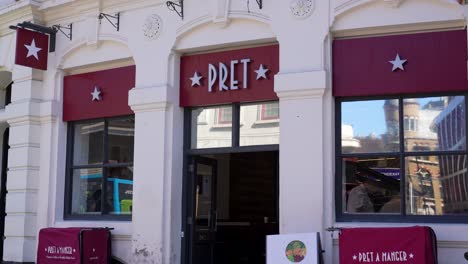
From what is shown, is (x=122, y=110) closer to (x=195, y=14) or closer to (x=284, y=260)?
(x=195, y=14)

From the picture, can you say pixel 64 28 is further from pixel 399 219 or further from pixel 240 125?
pixel 399 219

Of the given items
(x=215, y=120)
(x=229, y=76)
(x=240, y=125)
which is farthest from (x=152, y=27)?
(x=240, y=125)

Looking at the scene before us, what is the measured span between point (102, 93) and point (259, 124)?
3.21 m

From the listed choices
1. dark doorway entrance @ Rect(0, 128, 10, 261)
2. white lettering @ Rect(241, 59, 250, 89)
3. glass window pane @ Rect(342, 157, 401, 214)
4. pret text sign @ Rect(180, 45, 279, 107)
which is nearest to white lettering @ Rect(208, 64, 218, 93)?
pret text sign @ Rect(180, 45, 279, 107)

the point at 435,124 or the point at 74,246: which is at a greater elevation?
the point at 435,124

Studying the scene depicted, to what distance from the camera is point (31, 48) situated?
12242 mm

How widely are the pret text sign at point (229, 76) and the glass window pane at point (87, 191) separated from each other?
7.91 feet

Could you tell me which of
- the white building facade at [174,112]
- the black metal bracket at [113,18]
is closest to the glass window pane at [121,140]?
the white building facade at [174,112]

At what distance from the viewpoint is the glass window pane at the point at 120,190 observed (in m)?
11.6

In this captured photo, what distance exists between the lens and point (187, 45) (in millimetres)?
10945

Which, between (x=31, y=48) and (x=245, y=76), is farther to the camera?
(x=31, y=48)

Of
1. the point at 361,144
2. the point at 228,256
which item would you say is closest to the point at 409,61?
the point at 361,144

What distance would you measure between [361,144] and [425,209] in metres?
1.27

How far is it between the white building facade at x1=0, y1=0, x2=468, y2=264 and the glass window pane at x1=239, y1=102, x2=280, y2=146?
0.9 inches
